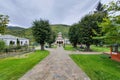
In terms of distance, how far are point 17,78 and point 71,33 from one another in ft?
131

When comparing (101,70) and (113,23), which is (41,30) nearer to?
(113,23)

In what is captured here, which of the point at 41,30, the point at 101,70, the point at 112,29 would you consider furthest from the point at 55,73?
the point at 41,30

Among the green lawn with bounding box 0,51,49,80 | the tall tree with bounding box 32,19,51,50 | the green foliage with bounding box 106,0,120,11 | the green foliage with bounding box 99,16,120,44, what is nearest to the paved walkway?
the green lawn with bounding box 0,51,49,80

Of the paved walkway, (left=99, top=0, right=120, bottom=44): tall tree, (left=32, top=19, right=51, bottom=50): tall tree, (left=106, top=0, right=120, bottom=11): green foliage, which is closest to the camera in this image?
the paved walkway

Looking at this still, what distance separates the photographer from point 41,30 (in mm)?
32906

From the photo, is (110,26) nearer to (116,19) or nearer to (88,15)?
(116,19)

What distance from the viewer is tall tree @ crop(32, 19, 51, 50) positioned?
Result: 33.1 meters

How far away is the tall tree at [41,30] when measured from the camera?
1302 inches

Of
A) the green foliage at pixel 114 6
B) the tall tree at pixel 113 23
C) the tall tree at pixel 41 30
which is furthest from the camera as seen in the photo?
the tall tree at pixel 41 30

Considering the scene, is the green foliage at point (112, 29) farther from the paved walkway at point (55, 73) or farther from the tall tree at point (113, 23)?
the paved walkway at point (55, 73)

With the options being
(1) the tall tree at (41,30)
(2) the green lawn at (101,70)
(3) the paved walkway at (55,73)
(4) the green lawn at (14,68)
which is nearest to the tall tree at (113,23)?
(2) the green lawn at (101,70)

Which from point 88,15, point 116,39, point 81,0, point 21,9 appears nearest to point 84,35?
point 88,15

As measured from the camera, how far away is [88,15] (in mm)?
33000

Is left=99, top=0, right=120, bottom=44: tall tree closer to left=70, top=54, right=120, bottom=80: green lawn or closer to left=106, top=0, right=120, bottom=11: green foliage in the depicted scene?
left=106, top=0, right=120, bottom=11: green foliage
